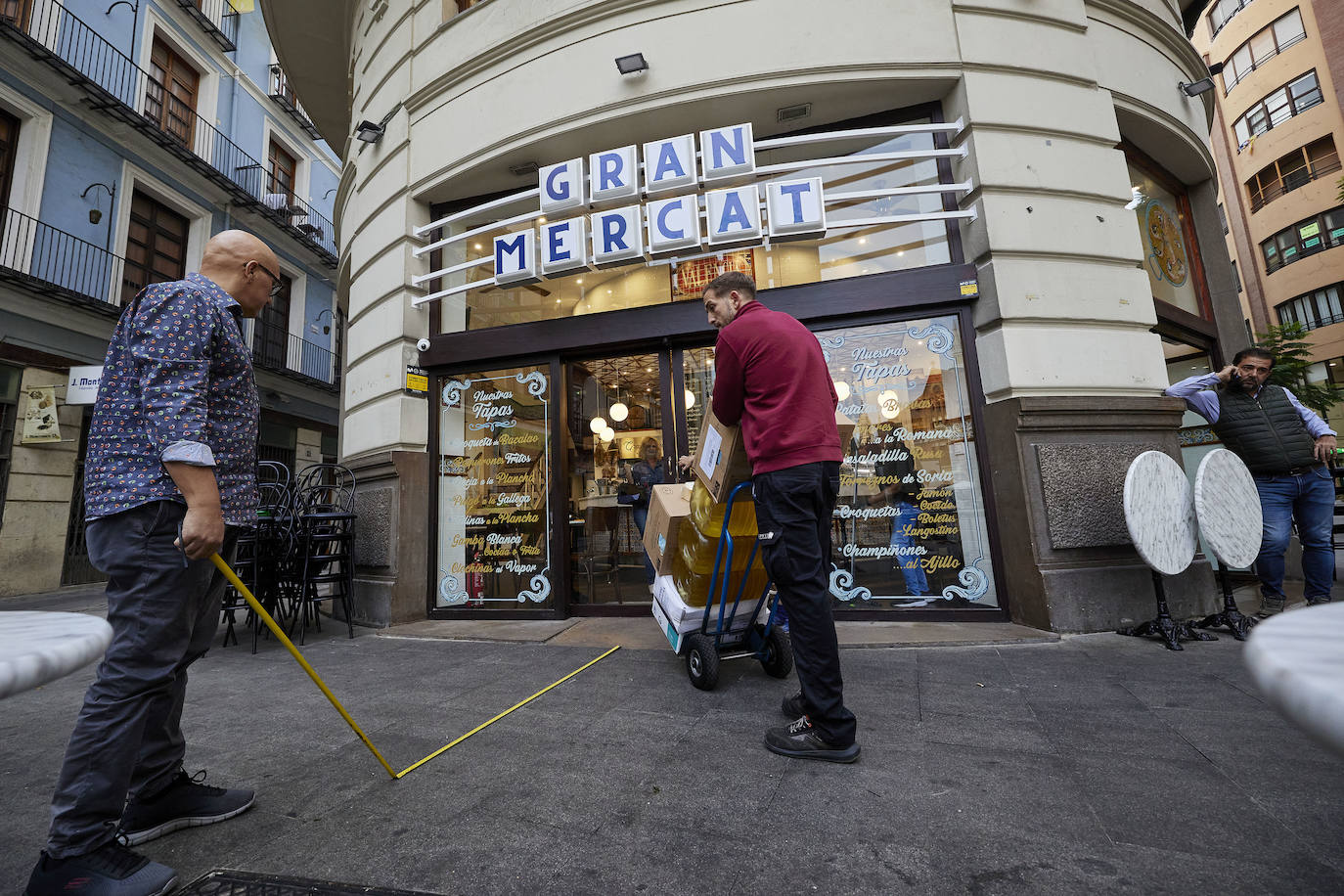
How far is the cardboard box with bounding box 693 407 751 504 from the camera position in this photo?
2791mm

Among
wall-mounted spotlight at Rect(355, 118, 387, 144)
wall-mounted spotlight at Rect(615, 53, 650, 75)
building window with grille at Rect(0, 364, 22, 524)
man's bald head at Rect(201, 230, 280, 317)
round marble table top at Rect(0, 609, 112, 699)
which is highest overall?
wall-mounted spotlight at Rect(355, 118, 387, 144)

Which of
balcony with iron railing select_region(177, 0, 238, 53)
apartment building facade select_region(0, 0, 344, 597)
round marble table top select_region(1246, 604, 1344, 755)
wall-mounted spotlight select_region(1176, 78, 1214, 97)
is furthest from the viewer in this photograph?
balcony with iron railing select_region(177, 0, 238, 53)

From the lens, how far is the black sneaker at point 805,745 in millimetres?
2193

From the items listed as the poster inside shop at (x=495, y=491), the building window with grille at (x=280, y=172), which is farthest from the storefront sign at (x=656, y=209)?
the building window with grille at (x=280, y=172)

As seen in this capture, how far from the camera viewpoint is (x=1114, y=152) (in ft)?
15.9

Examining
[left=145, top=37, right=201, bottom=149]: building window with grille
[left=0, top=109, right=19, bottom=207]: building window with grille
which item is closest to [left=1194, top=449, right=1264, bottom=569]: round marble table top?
[left=0, top=109, right=19, bottom=207]: building window with grille

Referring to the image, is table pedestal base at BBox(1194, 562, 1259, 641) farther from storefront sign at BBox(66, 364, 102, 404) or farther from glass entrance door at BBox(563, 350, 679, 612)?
storefront sign at BBox(66, 364, 102, 404)

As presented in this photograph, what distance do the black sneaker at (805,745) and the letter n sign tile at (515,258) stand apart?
4.55m

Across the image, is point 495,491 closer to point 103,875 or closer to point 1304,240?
point 103,875

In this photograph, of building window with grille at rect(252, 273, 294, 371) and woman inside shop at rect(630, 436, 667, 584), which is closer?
woman inside shop at rect(630, 436, 667, 584)

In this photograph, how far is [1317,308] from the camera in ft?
67.8

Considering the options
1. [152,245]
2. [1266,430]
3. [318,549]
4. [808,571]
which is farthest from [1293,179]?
[152,245]

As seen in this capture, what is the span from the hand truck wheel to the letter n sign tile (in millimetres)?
3856

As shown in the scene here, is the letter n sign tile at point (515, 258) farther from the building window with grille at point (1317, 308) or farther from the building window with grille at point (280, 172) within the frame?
the building window with grille at point (1317, 308)
